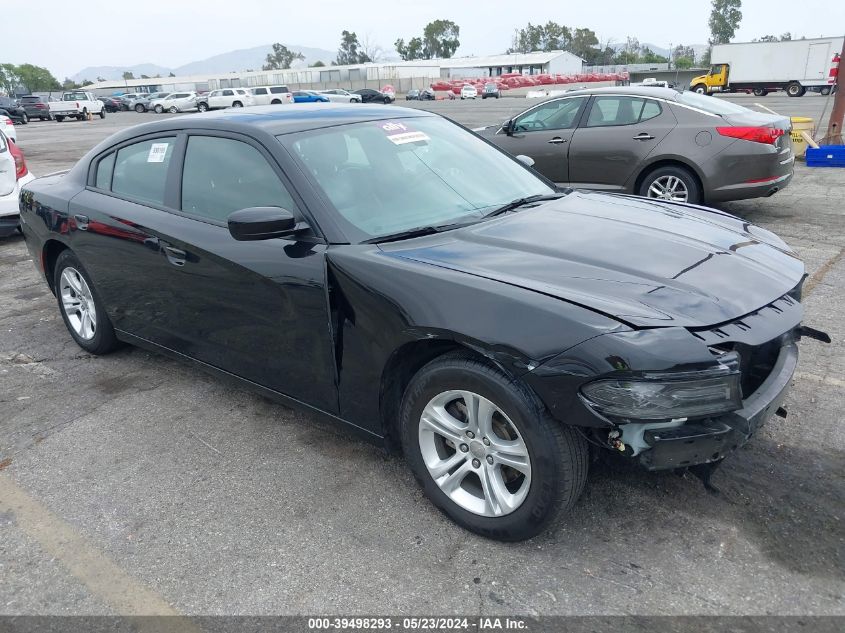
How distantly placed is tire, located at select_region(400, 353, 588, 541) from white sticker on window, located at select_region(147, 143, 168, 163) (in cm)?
215

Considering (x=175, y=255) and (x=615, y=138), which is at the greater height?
(x=175, y=255)

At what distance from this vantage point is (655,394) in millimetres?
2250

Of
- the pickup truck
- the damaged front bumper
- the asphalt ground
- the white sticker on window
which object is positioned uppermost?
the white sticker on window

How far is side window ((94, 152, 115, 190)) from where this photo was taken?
4.27 m

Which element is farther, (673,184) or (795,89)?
(795,89)

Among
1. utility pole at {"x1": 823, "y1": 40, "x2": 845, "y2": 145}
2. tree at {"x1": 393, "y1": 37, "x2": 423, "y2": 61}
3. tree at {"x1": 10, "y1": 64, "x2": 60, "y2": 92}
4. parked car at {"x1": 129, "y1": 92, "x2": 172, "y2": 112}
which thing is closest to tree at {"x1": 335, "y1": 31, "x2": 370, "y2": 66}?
tree at {"x1": 393, "y1": 37, "x2": 423, "y2": 61}

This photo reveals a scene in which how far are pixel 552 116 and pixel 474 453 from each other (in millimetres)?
6735

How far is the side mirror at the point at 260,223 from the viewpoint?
2893 mm

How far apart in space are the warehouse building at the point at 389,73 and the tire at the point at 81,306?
84.5 meters

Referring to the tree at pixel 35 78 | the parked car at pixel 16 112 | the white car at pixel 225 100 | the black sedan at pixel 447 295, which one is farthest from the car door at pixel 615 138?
the tree at pixel 35 78

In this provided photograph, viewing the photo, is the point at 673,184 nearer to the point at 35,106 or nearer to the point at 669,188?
the point at 669,188

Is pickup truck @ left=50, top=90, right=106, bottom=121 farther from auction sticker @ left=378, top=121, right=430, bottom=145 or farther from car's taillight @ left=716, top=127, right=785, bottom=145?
auction sticker @ left=378, top=121, right=430, bottom=145

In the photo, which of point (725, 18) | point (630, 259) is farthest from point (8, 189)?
point (725, 18)

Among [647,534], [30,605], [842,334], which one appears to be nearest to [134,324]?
[30,605]
